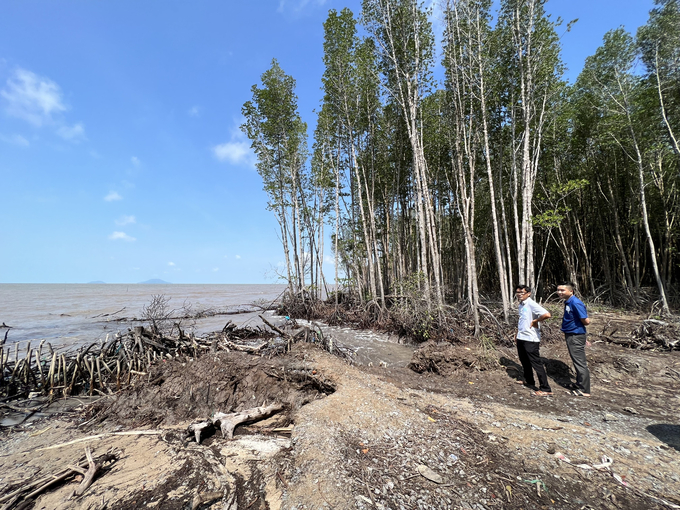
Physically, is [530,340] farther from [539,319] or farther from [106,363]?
[106,363]

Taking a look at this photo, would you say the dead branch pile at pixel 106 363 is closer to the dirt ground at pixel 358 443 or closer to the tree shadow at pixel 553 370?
the dirt ground at pixel 358 443

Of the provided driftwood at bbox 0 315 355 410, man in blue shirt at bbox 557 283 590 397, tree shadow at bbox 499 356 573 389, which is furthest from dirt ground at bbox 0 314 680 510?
driftwood at bbox 0 315 355 410

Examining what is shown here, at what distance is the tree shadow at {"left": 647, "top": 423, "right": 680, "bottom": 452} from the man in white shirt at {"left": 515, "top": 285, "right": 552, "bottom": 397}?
Answer: 1252 mm

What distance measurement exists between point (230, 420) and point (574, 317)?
5.78 metres

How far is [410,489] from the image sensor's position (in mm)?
2361

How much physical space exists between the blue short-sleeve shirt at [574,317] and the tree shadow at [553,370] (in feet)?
3.99

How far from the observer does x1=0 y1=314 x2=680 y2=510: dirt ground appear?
92.8 inches

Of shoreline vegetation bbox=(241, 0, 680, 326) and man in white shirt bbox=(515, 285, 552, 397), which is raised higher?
shoreline vegetation bbox=(241, 0, 680, 326)

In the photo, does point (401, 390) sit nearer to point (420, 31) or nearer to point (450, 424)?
point (450, 424)

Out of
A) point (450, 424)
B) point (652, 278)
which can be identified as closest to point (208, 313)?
point (450, 424)

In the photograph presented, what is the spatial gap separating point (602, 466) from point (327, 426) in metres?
2.77

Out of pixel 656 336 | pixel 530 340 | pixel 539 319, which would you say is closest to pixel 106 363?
pixel 530 340

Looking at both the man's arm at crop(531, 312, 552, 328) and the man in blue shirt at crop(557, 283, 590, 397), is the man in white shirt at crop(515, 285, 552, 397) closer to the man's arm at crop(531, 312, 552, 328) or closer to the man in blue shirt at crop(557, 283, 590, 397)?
the man's arm at crop(531, 312, 552, 328)

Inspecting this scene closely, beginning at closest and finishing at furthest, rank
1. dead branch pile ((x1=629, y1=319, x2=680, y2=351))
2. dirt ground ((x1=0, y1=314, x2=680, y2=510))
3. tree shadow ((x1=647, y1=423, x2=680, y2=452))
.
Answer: dirt ground ((x1=0, y1=314, x2=680, y2=510)), tree shadow ((x1=647, y1=423, x2=680, y2=452)), dead branch pile ((x1=629, y1=319, x2=680, y2=351))
